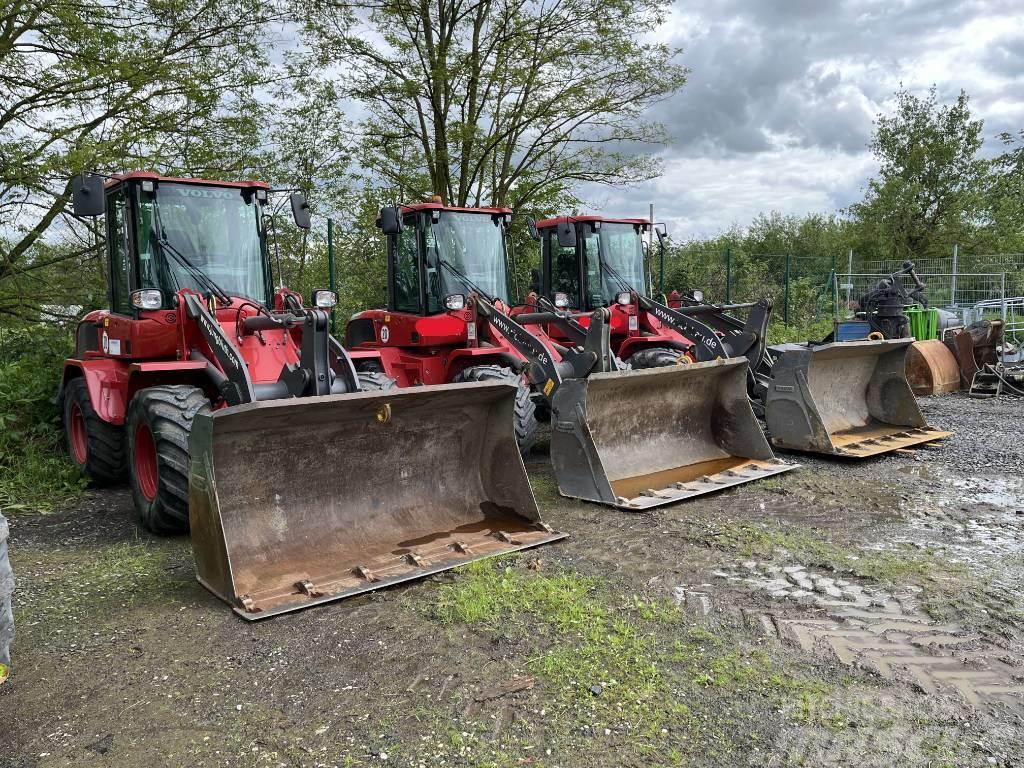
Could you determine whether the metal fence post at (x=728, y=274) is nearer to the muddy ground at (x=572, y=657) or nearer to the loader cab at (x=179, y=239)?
the muddy ground at (x=572, y=657)

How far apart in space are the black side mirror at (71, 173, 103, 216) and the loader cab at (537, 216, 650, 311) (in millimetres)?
5050

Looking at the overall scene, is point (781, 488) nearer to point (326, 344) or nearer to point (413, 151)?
point (326, 344)

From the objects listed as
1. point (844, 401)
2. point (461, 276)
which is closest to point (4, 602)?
point (461, 276)

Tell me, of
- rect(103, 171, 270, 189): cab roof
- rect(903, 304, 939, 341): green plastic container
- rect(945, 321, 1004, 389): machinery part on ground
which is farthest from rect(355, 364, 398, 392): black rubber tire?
rect(903, 304, 939, 341): green plastic container

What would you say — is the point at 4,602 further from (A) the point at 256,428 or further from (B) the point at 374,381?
(B) the point at 374,381

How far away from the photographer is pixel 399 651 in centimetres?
A: 352

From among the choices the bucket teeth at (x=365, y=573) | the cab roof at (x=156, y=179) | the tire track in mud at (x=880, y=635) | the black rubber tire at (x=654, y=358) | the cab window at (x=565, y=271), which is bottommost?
the tire track in mud at (x=880, y=635)

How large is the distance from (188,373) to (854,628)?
180 inches

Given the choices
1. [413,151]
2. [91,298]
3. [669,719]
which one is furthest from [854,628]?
[413,151]

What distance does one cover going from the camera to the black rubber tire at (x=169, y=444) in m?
4.94

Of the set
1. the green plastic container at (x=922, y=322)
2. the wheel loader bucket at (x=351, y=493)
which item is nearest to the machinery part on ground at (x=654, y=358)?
the wheel loader bucket at (x=351, y=493)

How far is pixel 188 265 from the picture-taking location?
5945 mm

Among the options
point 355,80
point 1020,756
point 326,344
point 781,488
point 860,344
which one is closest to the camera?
point 1020,756

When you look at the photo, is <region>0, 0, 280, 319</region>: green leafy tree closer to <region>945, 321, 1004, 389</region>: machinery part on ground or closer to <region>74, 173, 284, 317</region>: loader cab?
<region>74, 173, 284, 317</region>: loader cab
